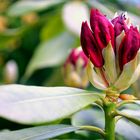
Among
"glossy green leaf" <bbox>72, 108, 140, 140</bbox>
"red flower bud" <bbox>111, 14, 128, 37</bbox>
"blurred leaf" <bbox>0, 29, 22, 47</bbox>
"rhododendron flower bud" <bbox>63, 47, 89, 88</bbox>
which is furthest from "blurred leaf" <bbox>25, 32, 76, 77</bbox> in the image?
"red flower bud" <bbox>111, 14, 128, 37</bbox>

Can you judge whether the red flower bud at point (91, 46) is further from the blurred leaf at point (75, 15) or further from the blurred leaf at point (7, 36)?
the blurred leaf at point (7, 36)

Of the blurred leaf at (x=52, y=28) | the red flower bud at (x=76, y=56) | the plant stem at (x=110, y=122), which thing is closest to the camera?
the plant stem at (x=110, y=122)

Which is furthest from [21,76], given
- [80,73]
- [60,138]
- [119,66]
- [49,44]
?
[119,66]

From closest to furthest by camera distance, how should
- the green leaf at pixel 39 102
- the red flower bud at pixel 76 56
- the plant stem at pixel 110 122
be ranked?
1. the green leaf at pixel 39 102
2. the plant stem at pixel 110 122
3. the red flower bud at pixel 76 56

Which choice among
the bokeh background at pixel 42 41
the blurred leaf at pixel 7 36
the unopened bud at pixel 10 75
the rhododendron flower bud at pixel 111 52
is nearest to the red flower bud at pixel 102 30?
the rhododendron flower bud at pixel 111 52

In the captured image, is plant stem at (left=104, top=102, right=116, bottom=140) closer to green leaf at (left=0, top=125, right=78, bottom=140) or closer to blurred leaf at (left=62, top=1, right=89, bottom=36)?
green leaf at (left=0, top=125, right=78, bottom=140)

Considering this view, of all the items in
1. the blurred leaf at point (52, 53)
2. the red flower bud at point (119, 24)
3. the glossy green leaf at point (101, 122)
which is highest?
the red flower bud at point (119, 24)

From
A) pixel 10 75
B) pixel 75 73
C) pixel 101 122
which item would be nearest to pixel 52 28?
pixel 10 75

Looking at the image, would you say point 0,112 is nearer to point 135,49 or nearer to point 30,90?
point 30,90
